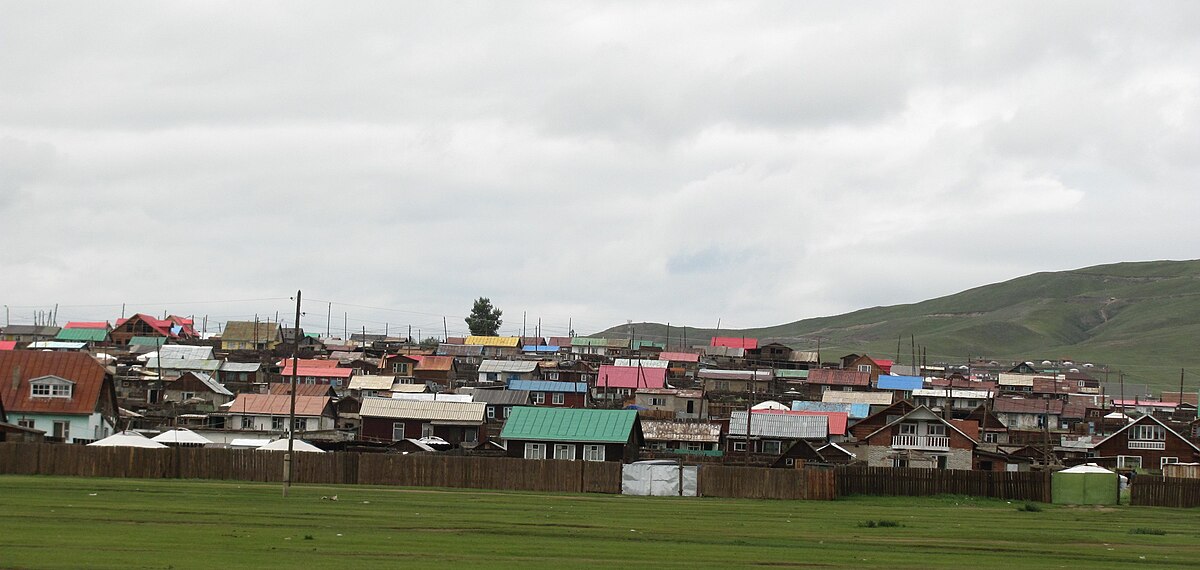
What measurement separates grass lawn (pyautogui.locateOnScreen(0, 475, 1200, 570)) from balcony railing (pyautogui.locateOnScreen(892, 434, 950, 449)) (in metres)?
33.6

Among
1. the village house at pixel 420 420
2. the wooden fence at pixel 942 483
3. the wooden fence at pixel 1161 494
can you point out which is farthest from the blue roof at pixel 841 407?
the wooden fence at pixel 1161 494

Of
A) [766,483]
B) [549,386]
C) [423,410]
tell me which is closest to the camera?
[766,483]

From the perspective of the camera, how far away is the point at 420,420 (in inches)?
3674

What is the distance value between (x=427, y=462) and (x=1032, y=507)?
86.1ft

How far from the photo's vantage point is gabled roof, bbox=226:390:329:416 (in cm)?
9144

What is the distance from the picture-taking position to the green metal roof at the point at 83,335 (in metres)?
190

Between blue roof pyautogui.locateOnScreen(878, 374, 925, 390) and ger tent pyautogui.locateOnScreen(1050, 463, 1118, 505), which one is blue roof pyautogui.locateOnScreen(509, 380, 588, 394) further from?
ger tent pyautogui.locateOnScreen(1050, 463, 1118, 505)

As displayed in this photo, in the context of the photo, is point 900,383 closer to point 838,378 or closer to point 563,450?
point 838,378

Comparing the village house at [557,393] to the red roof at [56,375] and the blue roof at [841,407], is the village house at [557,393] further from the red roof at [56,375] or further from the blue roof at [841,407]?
the red roof at [56,375]

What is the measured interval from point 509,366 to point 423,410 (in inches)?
2292

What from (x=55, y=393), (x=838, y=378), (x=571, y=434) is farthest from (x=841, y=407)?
(x=55, y=393)

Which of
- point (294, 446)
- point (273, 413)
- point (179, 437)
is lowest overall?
point (294, 446)

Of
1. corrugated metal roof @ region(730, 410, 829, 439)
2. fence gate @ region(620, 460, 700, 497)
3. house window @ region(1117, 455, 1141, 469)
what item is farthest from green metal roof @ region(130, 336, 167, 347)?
fence gate @ region(620, 460, 700, 497)

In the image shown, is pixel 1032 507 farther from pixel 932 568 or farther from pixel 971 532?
pixel 932 568
